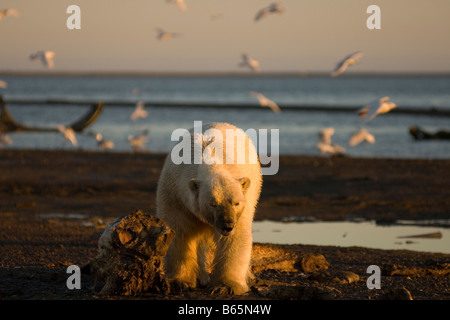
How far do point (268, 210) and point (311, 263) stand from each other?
20.3 feet

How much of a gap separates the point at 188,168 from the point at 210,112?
63.7 meters

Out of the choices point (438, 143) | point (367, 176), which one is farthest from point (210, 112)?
point (367, 176)

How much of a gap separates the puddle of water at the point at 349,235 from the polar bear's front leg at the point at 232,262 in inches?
163

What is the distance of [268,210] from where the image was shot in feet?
52.5

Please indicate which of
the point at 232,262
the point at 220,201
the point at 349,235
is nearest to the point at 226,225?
the point at 220,201

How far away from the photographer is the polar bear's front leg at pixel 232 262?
8.15 meters

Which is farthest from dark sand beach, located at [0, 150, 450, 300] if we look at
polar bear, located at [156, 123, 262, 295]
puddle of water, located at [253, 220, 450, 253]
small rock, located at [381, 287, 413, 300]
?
puddle of water, located at [253, 220, 450, 253]

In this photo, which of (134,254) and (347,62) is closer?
(134,254)

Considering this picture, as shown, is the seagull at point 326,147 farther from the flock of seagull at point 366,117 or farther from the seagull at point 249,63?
the seagull at point 249,63

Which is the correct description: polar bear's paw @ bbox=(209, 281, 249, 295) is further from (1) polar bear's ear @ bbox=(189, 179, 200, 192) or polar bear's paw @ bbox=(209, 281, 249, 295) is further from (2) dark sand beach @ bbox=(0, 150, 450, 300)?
(1) polar bear's ear @ bbox=(189, 179, 200, 192)

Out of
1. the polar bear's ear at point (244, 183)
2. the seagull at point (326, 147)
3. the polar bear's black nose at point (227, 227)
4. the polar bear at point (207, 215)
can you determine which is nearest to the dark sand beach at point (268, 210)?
the polar bear at point (207, 215)

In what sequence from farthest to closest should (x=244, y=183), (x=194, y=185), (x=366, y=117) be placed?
(x=366, y=117)
(x=244, y=183)
(x=194, y=185)

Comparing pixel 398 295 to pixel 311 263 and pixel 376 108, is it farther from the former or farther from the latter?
pixel 376 108

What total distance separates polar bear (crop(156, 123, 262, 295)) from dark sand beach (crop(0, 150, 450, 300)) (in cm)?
36
